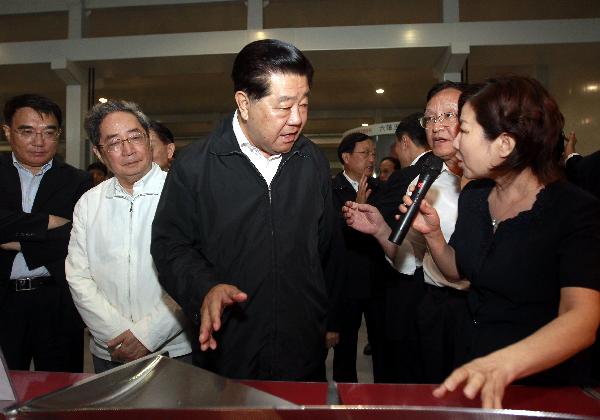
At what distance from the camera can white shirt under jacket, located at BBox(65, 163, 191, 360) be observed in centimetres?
182

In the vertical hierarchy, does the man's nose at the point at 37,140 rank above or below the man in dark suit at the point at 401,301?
above

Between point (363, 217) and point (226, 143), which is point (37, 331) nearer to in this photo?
point (226, 143)

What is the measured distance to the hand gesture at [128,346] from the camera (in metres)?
1.79

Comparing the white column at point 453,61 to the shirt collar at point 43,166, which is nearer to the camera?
the shirt collar at point 43,166

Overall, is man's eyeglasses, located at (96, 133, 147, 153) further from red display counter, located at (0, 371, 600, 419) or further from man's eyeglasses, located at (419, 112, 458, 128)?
man's eyeglasses, located at (419, 112, 458, 128)

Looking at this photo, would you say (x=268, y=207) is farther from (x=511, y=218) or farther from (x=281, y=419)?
(x=281, y=419)

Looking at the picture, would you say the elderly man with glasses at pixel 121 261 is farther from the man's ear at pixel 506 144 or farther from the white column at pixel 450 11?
the white column at pixel 450 11

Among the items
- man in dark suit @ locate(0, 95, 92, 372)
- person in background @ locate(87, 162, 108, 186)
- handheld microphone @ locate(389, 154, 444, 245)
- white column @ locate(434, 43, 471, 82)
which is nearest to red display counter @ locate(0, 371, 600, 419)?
handheld microphone @ locate(389, 154, 444, 245)

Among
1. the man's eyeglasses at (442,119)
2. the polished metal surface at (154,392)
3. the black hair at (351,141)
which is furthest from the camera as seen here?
the black hair at (351,141)

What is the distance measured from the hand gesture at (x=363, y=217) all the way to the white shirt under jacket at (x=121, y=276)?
73 cm

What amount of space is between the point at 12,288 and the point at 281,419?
190cm

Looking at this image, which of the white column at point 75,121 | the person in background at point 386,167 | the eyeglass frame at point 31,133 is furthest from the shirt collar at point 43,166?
the white column at point 75,121

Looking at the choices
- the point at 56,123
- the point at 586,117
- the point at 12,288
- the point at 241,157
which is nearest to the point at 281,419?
the point at 241,157

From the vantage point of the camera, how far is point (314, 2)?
5879 millimetres
